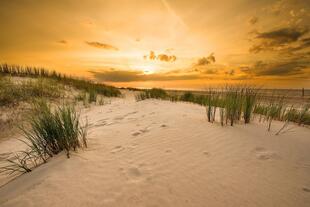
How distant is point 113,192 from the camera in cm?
126

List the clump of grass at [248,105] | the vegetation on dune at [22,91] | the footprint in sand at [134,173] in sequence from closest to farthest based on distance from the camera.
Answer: the footprint in sand at [134,173] → the clump of grass at [248,105] → the vegetation on dune at [22,91]

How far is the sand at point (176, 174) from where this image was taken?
120 centimetres

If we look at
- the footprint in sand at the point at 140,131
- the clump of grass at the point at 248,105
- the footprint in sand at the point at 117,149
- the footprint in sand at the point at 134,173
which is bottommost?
the footprint in sand at the point at 134,173

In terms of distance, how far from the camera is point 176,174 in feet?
4.77

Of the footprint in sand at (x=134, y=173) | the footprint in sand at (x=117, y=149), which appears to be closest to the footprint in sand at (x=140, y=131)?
the footprint in sand at (x=117, y=149)

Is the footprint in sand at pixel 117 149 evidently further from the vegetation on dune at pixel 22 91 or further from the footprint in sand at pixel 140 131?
the vegetation on dune at pixel 22 91

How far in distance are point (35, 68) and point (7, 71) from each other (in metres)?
1.27

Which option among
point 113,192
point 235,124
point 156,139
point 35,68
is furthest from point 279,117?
point 35,68

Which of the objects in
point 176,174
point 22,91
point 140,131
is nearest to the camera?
point 176,174

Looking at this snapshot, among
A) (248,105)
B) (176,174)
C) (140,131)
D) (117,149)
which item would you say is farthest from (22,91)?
(248,105)

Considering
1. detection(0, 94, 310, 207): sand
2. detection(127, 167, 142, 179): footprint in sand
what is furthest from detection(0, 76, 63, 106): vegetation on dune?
detection(127, 167, 142, 179): footprint in sand

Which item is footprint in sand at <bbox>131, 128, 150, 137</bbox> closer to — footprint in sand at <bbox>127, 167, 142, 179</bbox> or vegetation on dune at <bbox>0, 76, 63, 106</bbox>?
footprint in sand at <bbox>127, 167, 142, 179</bbox>

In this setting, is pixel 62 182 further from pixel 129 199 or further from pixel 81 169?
pixel 129 199

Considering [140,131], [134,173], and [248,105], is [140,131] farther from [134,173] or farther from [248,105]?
[248,105]
